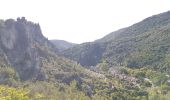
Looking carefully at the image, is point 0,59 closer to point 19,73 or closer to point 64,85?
point 19,73

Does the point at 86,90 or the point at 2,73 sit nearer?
the point at 2,73

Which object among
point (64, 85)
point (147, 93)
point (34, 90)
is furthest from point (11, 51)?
point (147, 93)

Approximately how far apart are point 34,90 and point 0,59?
37.9 meters

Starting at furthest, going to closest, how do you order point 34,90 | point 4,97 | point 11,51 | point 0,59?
point 11,51
point 0,59
point 34,90
point 4,97

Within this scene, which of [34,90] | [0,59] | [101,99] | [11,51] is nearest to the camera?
[34,90]

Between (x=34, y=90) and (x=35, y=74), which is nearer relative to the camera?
(x=34, y=90)

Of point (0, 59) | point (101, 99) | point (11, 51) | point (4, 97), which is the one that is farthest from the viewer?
point (11, 51)

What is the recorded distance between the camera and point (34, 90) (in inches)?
5827

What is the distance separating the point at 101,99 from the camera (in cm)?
16550

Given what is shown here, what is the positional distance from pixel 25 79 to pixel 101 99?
117 feet

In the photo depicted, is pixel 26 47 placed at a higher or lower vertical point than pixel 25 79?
higher

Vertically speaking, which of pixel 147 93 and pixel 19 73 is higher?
pixel 19 73

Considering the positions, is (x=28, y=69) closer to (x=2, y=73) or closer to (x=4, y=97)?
(x=2, y=73)

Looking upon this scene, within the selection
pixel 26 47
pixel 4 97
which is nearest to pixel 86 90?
pixel 26 47
